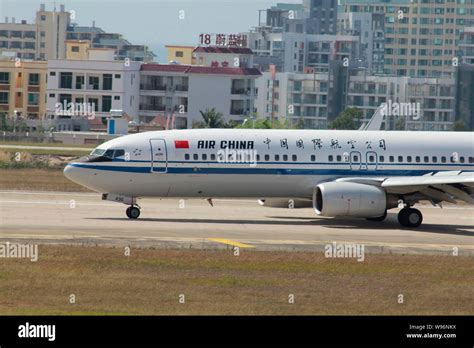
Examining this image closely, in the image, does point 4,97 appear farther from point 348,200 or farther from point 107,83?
point 348,200

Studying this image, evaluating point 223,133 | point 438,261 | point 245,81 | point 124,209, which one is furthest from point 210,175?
point 245,81

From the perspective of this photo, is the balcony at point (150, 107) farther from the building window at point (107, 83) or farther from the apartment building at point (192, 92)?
the building window at point (107, 83)

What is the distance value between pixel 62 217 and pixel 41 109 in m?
109

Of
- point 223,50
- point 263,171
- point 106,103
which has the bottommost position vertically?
point 263,171

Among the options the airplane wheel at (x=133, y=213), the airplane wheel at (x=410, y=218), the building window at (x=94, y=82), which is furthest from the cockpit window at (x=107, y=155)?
the building window at (x=94, y=82)

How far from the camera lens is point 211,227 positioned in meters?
44.6

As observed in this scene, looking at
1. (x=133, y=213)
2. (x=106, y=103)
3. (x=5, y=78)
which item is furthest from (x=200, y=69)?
(x=133, y=213)

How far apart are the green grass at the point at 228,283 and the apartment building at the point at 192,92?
115 meters

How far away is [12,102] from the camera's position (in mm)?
152500

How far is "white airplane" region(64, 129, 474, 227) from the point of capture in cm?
4625

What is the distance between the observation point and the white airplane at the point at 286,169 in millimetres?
46250

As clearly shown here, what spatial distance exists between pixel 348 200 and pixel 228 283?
1525 cm

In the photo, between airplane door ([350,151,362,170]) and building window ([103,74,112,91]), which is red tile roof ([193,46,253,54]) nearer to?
building window ([103,74,112,91])

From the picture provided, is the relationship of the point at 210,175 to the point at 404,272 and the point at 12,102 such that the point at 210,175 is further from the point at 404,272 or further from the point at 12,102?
the point at 12,102
